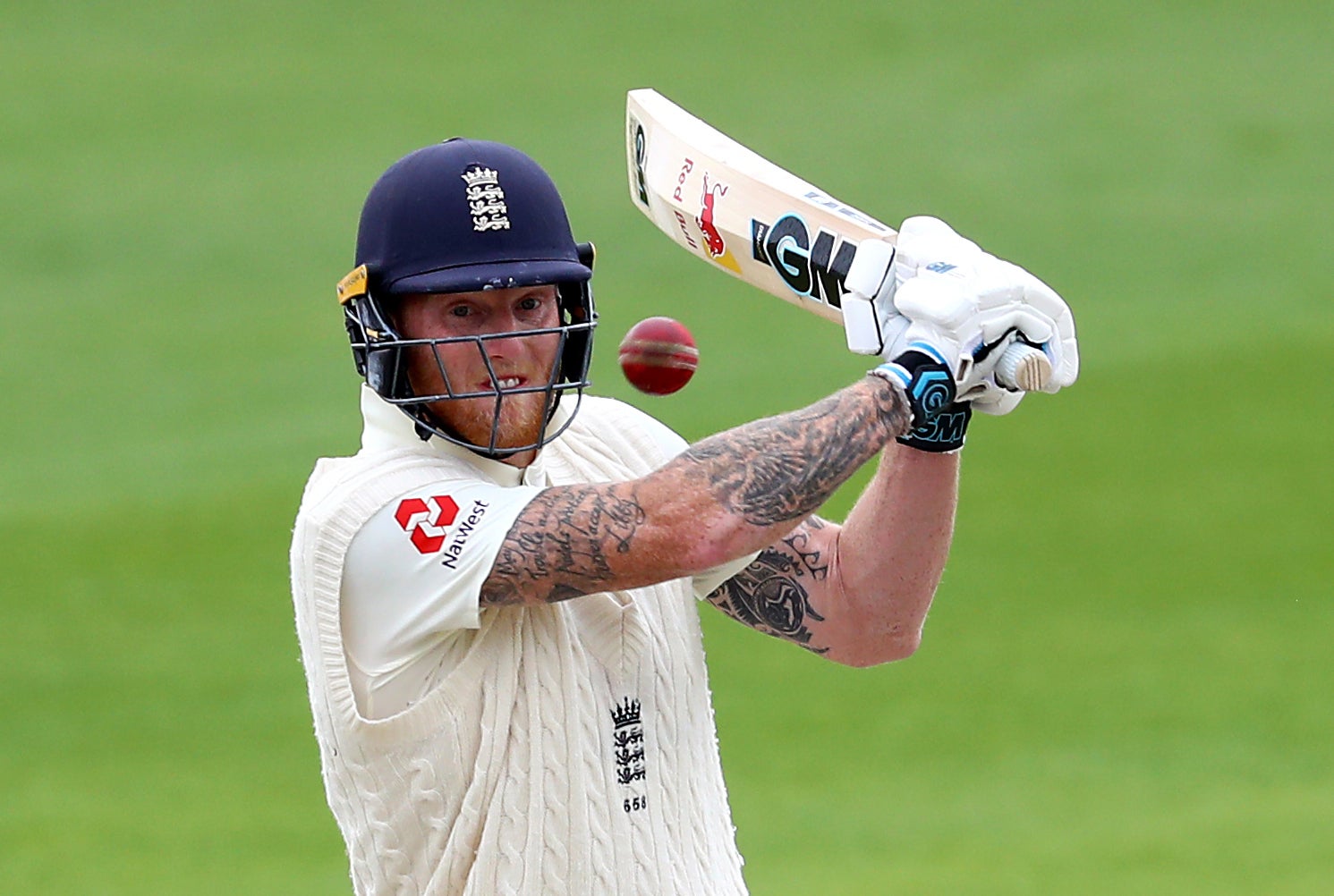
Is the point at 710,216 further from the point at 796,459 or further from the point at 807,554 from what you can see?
the point at 796,459

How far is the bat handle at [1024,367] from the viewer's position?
3.10 metres

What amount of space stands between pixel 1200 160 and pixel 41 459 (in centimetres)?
715

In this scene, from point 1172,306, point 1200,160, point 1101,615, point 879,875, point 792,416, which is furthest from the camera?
point 1200,160

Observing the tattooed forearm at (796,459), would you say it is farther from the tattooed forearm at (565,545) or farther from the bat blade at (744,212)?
the bat blade at (744,212)

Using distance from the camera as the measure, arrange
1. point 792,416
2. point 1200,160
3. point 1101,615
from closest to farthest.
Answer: point 792,416 → point 1101,615 → point 1200,160

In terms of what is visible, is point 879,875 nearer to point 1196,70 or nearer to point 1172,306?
point 1172,306

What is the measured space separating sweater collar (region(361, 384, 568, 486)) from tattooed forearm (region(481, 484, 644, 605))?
257mm

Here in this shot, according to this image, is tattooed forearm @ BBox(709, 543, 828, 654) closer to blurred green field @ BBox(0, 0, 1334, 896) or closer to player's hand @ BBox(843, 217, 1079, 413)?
player's hand @ BBox(843, 217, 1079, 413)

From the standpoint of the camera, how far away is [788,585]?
358cm

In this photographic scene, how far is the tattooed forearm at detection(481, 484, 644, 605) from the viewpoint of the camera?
120 inches

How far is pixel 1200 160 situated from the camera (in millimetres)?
14055

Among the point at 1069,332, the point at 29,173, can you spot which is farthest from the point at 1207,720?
the point at 29,173

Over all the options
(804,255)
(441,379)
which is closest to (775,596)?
(804,255)

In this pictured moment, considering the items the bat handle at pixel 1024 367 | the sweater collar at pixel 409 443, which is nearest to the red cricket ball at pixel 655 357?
the sweater collar at pixel 409 443
